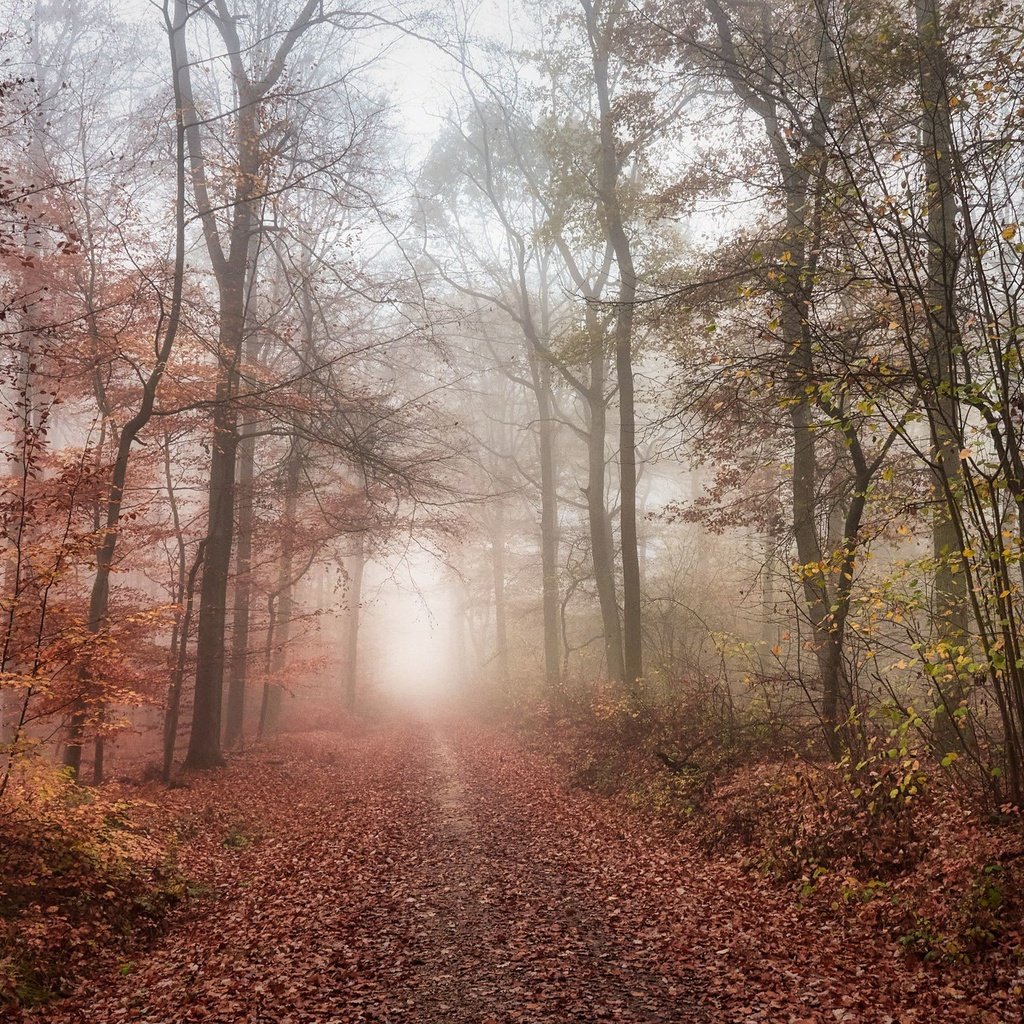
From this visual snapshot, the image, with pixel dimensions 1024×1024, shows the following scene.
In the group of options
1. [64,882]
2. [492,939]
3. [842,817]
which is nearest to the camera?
[492,939]

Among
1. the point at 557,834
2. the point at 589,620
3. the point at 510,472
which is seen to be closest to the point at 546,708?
the point at 589,620

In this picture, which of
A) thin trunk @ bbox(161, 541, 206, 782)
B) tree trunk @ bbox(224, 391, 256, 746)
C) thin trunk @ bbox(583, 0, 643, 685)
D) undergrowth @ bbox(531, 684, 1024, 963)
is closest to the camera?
undergrowth @ bbox(531, 684, 1024, 963)

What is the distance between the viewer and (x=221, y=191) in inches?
456

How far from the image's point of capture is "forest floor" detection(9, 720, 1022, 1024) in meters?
4.90

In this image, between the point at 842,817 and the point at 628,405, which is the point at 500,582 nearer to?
the point at 628,405

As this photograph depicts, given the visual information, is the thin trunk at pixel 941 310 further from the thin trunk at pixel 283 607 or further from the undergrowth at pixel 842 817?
the thin trunk at pixel 283 607

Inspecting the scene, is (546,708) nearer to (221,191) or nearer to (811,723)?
(811,723)

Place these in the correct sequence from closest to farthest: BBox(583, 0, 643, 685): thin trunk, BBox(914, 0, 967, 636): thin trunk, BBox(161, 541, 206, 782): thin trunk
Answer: BBox(914, 0, 967, 636): thin trunk, BBox(161, 541, 206, 782): thin trunk, BBox(583, 0, 643, 685): thin trunk

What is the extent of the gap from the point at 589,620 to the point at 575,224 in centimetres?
1416

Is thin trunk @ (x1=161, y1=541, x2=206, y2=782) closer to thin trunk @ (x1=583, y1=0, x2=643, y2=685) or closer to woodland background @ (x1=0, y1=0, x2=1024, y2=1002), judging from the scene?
woodland background @ (x1=0, y1=0, x2=1024, y2=1002)

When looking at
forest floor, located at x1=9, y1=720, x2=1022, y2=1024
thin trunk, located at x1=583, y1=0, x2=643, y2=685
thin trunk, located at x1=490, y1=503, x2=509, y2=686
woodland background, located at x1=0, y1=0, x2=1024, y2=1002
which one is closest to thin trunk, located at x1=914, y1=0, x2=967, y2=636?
woodland background, located at x1=0, y1=0, x2=1024, y2=1002

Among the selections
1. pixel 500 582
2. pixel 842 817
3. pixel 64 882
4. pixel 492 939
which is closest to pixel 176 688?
pixel 64 882

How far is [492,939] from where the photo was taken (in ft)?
19.9

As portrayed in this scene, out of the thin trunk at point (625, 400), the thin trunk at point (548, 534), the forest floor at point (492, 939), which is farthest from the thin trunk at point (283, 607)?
the thin trunk at point (548, 534)
